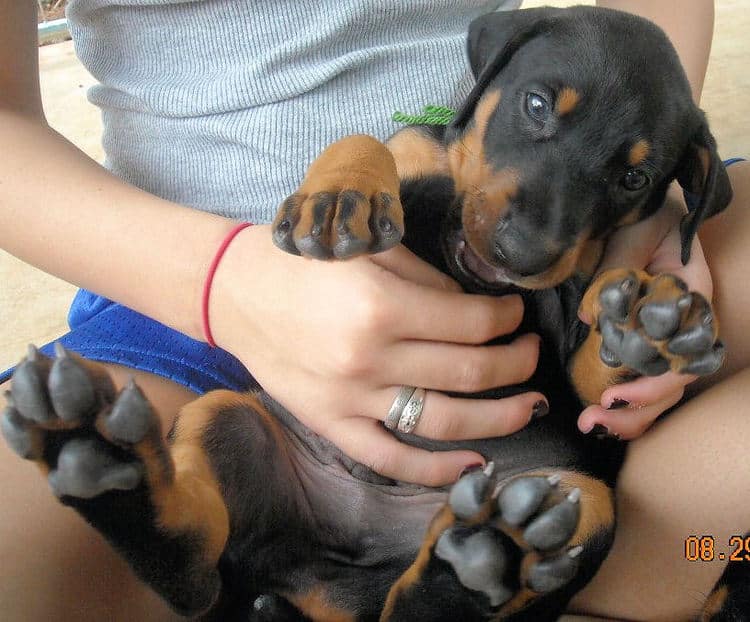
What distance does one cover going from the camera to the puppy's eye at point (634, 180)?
132cm

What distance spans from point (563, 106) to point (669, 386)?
1.74 feet

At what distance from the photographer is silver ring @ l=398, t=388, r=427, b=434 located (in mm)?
1276

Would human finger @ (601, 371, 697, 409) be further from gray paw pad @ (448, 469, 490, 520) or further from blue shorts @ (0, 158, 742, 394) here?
blue shorts @ (0, 158, 742, 394)

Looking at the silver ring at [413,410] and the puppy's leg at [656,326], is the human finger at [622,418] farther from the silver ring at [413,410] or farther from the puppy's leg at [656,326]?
the silver ring at [413,410]

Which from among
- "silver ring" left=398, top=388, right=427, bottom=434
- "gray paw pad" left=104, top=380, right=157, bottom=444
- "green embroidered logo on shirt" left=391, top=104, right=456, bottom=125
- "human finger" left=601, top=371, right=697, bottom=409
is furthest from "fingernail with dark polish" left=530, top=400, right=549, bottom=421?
"gray paw pad" left=104, top=380, right=157, bottom=444

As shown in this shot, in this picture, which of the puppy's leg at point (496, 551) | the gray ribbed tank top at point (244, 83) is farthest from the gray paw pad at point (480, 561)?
the gray ribbed tank top at point (244, 83)

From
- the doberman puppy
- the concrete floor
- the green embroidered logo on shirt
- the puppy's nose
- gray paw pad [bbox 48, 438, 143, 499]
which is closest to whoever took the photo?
A: gray paw pad [bbox 48, 438, 143, 499]

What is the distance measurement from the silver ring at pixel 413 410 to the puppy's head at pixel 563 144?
27 cm

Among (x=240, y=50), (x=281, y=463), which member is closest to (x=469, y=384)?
(x=281, y=463)

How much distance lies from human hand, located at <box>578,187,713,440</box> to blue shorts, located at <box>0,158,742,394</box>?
74 centimetres

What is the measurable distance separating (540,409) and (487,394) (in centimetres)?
11

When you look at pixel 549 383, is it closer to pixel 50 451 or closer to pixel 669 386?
pixel 669 386

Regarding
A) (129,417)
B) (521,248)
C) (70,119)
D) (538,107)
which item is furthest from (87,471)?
(70,119)

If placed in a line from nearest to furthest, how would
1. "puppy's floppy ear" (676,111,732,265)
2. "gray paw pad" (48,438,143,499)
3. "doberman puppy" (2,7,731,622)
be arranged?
"gray paw pad" (48,438,143,499), "doberman puppy" (2,7,731,622), "puppy's floppy ear" (676,111,732,265)
